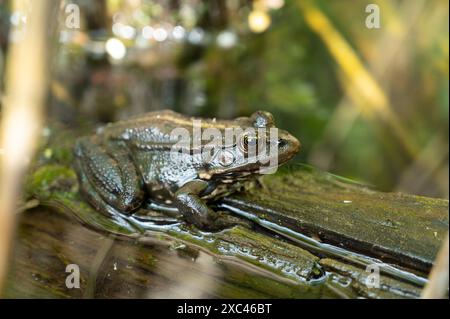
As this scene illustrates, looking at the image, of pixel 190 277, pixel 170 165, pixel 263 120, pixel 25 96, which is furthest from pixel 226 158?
pixel 25 96

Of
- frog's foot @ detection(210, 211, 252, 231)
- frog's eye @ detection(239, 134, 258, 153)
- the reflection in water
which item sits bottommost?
the reflection in water

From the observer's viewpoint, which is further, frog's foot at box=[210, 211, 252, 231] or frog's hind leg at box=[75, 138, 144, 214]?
frog's hind leg at box=[75, 138, 144, 214]

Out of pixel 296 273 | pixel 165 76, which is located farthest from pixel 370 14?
pixel 296 273

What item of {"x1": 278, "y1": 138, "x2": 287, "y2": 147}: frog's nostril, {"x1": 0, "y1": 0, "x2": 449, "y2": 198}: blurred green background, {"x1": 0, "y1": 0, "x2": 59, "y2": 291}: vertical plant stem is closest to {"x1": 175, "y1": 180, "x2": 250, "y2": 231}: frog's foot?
{"x1": 278, "y1": 138, "x2": 287, "y2": 147}: frog's nostril

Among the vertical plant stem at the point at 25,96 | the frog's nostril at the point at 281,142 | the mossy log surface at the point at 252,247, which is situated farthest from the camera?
the frog's nostril at the point at 281,142

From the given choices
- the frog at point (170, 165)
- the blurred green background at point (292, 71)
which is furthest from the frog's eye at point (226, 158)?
the blurred green background at point (292, 71)

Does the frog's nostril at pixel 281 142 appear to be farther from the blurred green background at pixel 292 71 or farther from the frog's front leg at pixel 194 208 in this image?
the blurred green background at pixel 292 71

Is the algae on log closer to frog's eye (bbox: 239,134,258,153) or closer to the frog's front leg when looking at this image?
the frog's front leg
